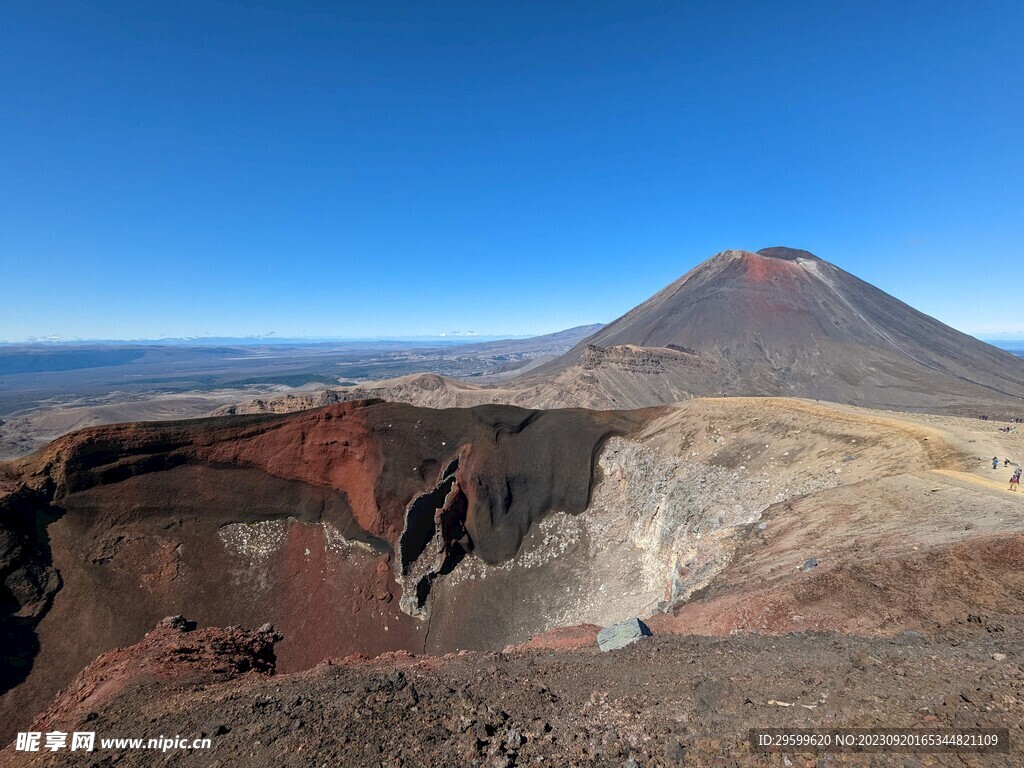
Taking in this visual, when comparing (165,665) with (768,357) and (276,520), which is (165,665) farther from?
(768,357)

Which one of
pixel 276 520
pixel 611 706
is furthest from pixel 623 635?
pixel 276 520

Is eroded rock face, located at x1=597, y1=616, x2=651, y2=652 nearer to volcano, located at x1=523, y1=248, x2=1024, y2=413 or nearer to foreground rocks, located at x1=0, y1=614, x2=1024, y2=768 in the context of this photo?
foreground rocks, located at x1=0, y1=614, x2=1024, y2=768

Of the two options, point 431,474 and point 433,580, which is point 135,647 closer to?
point 433,580

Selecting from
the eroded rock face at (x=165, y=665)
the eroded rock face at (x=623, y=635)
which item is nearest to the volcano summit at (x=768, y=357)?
the eroded rock face at (x=165, y=665)

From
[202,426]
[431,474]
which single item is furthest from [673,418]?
[202,426]

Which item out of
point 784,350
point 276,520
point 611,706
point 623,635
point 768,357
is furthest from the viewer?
point 784,350

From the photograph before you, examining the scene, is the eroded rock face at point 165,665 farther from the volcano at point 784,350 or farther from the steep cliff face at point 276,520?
the volcano at point 784,350
